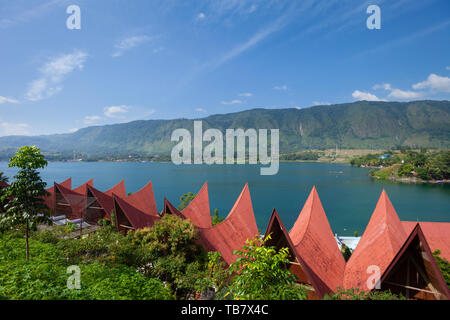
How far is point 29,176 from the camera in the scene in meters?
8.44

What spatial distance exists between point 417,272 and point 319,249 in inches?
132

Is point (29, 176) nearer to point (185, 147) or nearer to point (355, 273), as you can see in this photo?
point (355, 273)

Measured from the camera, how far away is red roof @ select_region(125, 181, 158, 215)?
61.0 feet

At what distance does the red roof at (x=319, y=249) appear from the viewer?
9422 mm

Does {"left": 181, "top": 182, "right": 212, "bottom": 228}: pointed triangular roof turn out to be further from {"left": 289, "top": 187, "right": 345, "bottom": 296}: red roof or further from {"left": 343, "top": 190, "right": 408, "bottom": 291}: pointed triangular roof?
{"left": 343, "top": 190, "right": 408, "bottom": 291}: pointed triangular roof

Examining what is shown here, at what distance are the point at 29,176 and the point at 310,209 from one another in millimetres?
11540

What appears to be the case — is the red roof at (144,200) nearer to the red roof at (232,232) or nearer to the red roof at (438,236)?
the red roof at (232,232)

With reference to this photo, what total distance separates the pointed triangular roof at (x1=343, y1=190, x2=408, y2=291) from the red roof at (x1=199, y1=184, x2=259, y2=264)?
5128 millimetres

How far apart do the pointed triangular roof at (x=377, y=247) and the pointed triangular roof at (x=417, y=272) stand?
680 millimetres

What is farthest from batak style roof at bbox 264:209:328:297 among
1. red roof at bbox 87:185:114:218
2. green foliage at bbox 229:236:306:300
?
red roof at bbox 87:185:114:218

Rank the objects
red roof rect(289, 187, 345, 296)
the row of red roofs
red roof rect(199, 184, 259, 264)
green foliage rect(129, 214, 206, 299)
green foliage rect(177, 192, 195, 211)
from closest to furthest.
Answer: the row of red roofs < green foliage rect(129, 214, 206, 299) < red roof rect(289, 187, 345, 296) < red roof rect(199, 184, 259, 264) < green foliage rect(177, 192, 195, 211)

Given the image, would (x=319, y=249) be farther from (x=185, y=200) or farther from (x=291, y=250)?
(x=185, y=200)
